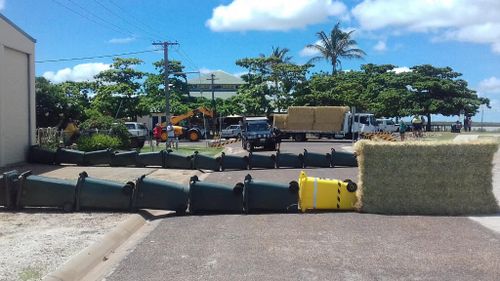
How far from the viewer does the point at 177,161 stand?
20.9 meters

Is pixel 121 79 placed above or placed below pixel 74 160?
above

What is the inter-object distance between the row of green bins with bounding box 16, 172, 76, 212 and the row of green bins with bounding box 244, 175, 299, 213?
3.29 m

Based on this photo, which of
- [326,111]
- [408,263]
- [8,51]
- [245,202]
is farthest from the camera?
[326,111]

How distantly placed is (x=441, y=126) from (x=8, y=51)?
212 feet

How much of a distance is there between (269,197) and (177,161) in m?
10.6

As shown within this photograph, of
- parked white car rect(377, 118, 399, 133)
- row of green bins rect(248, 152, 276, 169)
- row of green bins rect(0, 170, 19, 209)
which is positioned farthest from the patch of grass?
parked white car rect(377, 118, 399, 133)

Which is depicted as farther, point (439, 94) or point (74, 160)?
point (439, 94)

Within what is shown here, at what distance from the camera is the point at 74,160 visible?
21.4 m

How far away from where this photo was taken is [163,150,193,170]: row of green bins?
20.8 meters

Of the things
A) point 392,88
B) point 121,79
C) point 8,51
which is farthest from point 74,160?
point 392,88

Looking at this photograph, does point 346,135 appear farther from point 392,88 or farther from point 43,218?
point 43,218

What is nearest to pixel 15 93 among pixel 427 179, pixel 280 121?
pixel 427 179

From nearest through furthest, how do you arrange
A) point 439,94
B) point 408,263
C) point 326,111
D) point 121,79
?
point 408,263, point 326,111, point 121,79, point 439,94

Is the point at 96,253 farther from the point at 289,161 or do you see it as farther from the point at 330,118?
the point at 330,118
